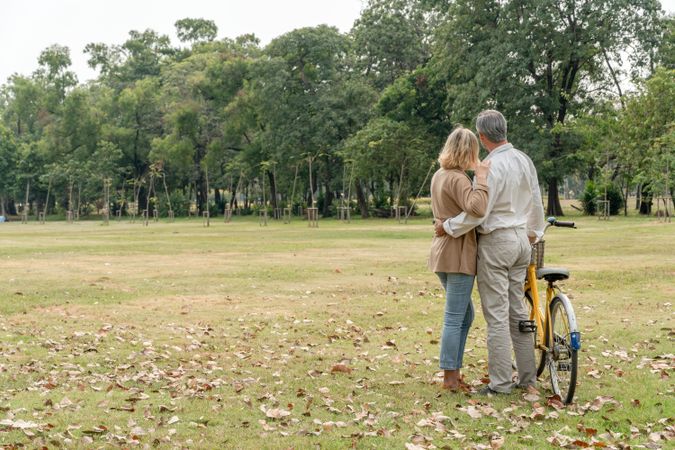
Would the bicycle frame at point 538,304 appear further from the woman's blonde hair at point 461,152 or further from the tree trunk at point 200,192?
the tree trunk at point 200,192

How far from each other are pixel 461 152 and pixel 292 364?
2.95 m

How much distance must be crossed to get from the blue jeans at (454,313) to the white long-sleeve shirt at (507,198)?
0.43 metres

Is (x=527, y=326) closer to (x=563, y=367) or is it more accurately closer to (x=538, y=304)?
(x=538, y=304)

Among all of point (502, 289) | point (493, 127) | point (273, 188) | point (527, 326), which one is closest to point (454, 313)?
point (502, 289)

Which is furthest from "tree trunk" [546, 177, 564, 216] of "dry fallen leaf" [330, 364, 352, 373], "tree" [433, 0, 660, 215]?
"dry fallen leaf" [330, 364, 352, 373]

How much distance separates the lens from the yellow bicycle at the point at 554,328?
6.17 metres

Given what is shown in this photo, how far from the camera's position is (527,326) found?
6.71 m

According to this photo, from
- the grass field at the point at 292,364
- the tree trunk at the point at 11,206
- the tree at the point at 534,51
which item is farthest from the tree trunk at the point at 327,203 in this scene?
the grass field at the point at 292,364

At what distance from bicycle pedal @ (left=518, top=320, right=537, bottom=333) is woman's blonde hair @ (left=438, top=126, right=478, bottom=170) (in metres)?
1.37

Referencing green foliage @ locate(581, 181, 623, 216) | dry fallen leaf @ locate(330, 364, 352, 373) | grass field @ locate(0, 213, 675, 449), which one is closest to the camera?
grass field @ locate(0, 213, 675, 449)

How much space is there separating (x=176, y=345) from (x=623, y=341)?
4.97 meters

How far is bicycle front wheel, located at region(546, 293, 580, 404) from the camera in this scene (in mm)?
6105

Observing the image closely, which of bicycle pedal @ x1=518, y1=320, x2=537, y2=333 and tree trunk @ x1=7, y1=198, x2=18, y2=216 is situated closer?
bicycle pedal @ x1=518, y1=320, x2=537, y2=333

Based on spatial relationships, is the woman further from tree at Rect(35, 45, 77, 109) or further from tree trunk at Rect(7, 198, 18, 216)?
tree trunk at Rect(7, 198, 18, 216)
